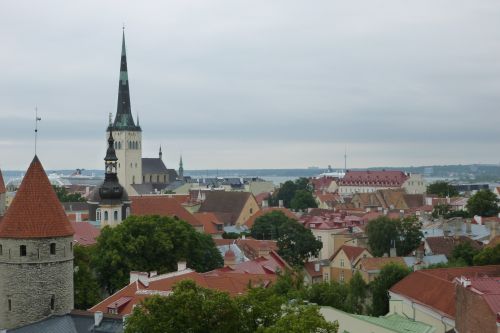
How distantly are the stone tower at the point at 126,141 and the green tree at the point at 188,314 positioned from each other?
120261 mm

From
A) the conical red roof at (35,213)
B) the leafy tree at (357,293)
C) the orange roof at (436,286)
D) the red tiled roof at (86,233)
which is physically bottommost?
the leafy tree at (357,293)

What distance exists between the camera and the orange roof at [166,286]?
38.5m

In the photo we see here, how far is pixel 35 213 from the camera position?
122 feet

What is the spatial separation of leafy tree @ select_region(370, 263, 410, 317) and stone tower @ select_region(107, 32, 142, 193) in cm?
10091

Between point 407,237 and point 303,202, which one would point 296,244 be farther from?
point 303,202

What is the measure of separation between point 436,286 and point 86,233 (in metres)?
37.6

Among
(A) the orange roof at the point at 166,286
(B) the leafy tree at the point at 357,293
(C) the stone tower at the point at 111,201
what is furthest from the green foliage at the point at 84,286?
(C) the stone tower at the point at 111,201

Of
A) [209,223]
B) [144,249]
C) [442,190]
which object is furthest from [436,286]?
[442,190]

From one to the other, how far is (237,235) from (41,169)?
5291 centimetres

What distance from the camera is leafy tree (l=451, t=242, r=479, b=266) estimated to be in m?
60.1

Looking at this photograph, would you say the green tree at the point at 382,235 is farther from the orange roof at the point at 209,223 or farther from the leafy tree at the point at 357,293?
the orange roof at the point at 209,223

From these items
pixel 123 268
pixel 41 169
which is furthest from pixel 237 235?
pixel 41 169

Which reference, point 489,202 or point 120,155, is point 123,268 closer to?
point 489,202

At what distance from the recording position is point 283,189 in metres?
162
